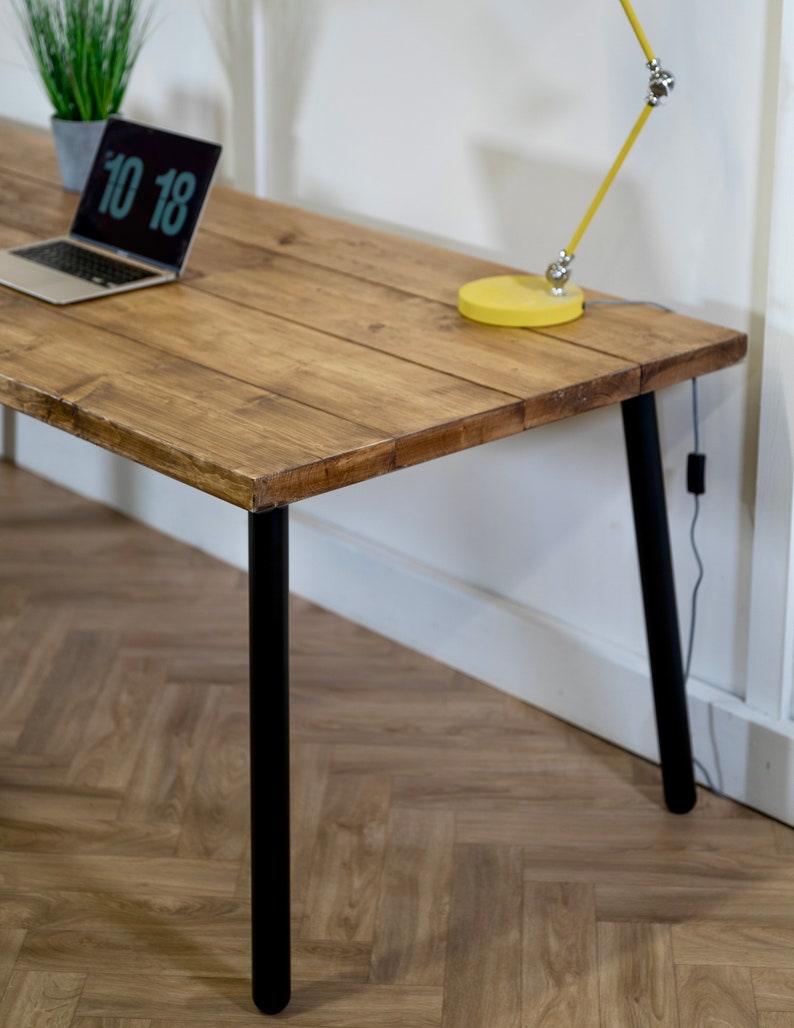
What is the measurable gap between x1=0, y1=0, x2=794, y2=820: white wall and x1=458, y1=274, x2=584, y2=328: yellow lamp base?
0.24m

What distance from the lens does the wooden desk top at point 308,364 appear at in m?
1.60

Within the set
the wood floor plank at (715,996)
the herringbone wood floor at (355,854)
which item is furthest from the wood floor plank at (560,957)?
the wood floor plank at (715,996)

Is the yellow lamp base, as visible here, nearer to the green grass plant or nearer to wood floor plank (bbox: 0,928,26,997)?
the green grass plant

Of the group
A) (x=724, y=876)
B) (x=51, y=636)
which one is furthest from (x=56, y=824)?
(x=724, y=876)

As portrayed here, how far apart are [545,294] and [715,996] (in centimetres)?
95

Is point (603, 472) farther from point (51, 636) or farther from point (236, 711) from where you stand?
point (51, 636)

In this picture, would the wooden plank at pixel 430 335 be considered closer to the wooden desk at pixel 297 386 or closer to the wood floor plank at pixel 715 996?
the wooden desk at pixel 297 386

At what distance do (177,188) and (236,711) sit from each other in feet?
2.88

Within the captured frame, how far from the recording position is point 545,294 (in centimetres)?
201

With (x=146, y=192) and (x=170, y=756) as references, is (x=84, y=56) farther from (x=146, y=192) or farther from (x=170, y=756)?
(x=170, y=756)

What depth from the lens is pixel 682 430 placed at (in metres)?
2.21

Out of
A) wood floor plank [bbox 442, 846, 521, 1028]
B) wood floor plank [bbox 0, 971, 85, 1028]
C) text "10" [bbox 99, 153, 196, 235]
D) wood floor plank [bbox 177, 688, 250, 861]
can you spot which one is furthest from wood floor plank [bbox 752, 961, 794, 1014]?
text "10" [bbox 99, 153, 196, 235]

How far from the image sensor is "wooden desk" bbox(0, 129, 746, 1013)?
1.62m

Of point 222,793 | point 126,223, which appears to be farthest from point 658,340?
point 222,793
